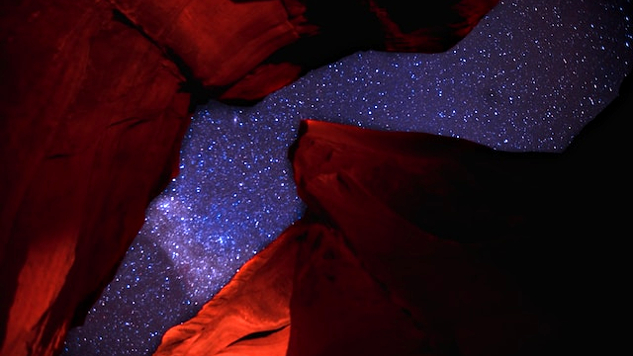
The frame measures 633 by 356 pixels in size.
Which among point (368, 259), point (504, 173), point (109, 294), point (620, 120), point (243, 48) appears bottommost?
point (109, 294)

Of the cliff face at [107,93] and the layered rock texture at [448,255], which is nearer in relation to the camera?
the cliff face at [107,93]

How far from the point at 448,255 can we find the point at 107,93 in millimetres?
2217

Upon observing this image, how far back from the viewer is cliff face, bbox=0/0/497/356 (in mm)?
1416

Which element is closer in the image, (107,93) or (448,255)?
(107,93)

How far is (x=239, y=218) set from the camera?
4195 mm

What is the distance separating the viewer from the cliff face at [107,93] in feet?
4.65

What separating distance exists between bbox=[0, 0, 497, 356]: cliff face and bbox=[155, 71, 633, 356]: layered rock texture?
1.02 metres

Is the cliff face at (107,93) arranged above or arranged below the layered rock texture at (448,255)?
above

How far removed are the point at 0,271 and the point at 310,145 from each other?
2.57 metres

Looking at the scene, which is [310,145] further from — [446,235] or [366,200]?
[446,235]

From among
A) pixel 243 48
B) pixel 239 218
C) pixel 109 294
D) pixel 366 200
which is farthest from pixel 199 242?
pixel 243 48

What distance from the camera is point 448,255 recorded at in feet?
8.12

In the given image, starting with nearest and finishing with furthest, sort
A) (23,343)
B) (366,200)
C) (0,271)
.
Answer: (0,271), (23,343), (366,200)

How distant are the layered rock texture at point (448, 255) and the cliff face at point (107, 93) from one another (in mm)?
1024
